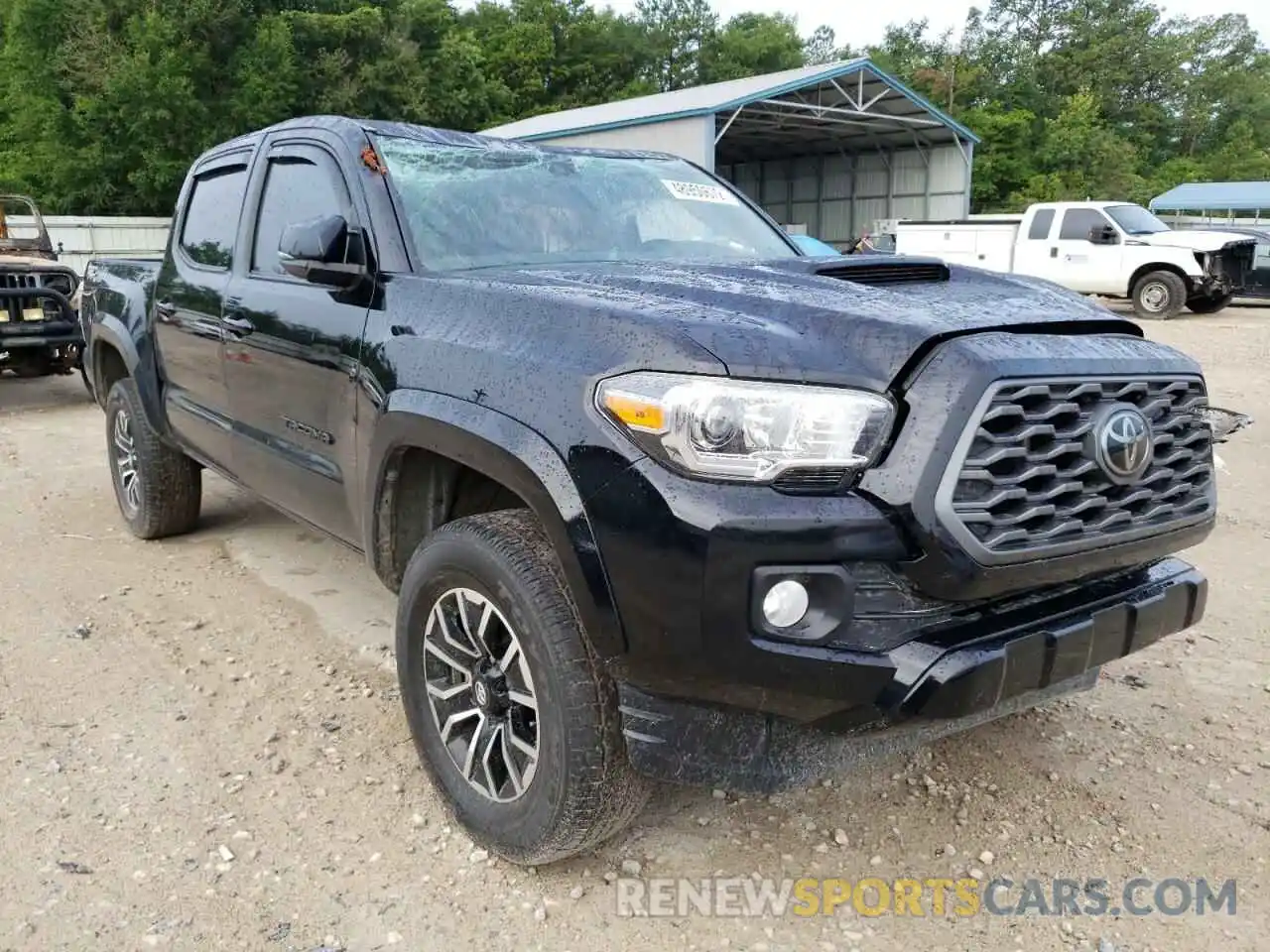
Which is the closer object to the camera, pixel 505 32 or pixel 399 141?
pixel 399 141

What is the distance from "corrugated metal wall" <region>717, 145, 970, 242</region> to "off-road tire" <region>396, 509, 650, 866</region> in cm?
3004

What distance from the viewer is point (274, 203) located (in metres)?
3.86

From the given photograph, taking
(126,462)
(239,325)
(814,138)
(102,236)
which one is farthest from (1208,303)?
(102,236)

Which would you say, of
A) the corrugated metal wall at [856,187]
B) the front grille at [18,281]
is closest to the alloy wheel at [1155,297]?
the corrugated metal wall at [856,187]

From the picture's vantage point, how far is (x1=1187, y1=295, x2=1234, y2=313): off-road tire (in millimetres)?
16984

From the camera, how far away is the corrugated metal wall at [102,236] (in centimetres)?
2256

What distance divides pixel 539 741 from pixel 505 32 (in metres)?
51.5

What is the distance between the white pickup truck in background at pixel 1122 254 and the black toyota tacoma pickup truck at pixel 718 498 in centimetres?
1451

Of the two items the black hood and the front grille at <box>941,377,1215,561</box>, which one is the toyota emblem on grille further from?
the black hood

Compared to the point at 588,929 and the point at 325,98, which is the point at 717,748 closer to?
the point at 588,929

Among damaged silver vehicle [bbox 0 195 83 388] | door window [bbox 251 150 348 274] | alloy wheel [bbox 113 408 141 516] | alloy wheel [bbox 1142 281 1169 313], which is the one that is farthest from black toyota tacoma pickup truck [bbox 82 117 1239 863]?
alloy wheel [bbox 1142 281 1169 313]

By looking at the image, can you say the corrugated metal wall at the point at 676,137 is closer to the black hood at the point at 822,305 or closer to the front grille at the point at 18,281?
the front grille at the point at 18,281

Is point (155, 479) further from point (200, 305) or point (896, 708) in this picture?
point (896, 708)

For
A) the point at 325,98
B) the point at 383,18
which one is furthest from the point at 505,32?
the point at 325,98
